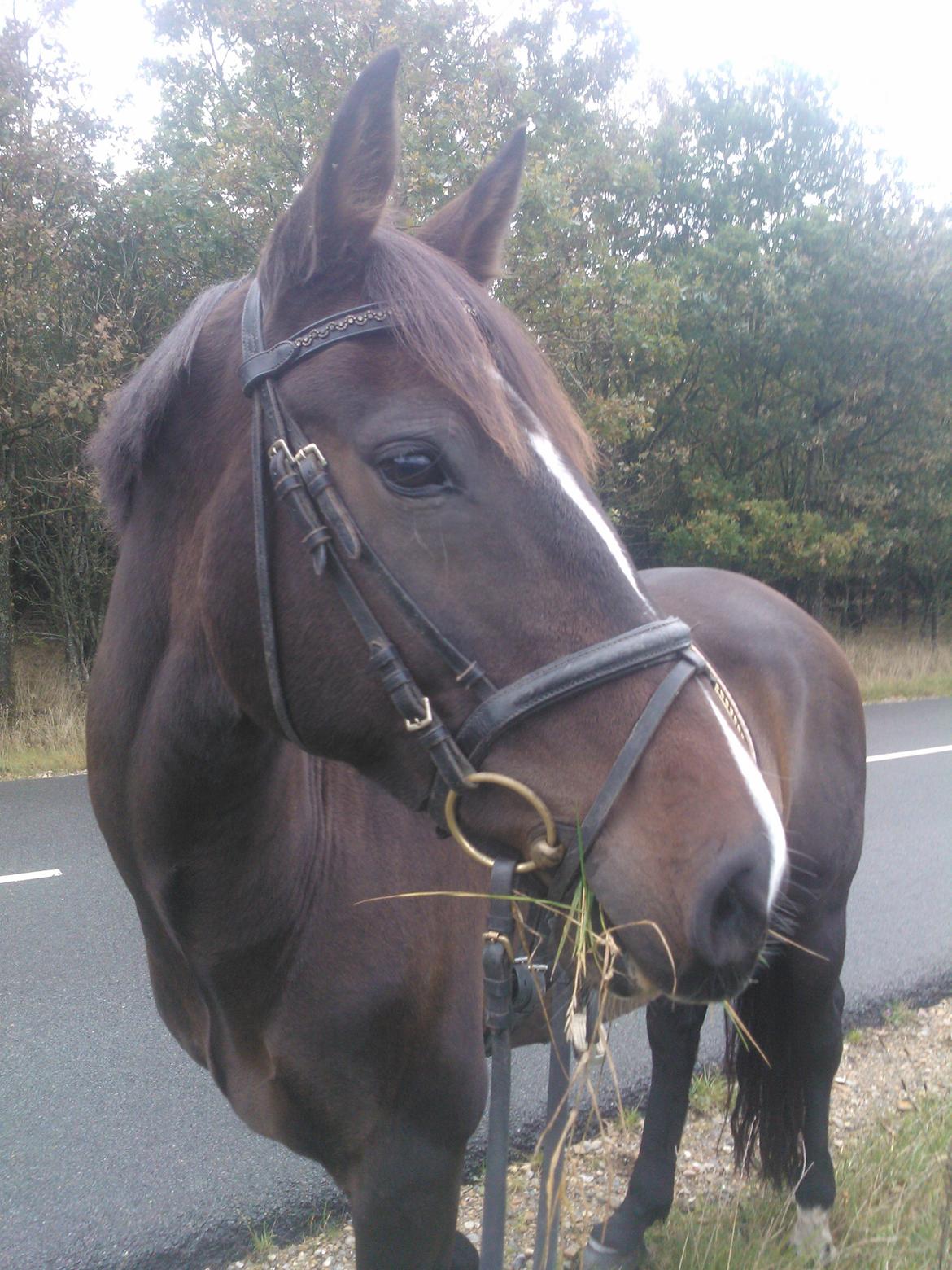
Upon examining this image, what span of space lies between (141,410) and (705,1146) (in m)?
3.25

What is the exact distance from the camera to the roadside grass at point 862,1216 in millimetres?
2365

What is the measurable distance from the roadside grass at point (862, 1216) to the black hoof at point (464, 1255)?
22.4 inches

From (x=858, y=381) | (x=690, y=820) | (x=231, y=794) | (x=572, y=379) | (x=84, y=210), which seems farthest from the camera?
(x=858, y=381)

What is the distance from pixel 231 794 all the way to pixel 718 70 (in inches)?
748

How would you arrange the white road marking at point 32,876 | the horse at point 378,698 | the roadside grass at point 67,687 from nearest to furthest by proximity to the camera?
1. the horse at point 378,698
2. the white road marking at point 32,876
3. the roadside grass at point 67,687

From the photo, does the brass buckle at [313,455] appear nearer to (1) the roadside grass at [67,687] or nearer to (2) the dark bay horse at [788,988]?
(2) the dark bay horse at [788,988]

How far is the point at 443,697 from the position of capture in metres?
1.31

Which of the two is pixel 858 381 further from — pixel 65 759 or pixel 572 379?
pixel 65 759

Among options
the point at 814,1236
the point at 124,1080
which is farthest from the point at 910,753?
the point at 124,1080

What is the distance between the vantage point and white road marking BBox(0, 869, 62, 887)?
555 cm

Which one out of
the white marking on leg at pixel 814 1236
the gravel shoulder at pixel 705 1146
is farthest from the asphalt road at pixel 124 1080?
the white marking on leg at pixel 814 1236

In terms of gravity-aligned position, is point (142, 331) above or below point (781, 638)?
above

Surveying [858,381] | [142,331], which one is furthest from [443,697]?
[858,381]

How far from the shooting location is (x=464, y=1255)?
219 centimetres
